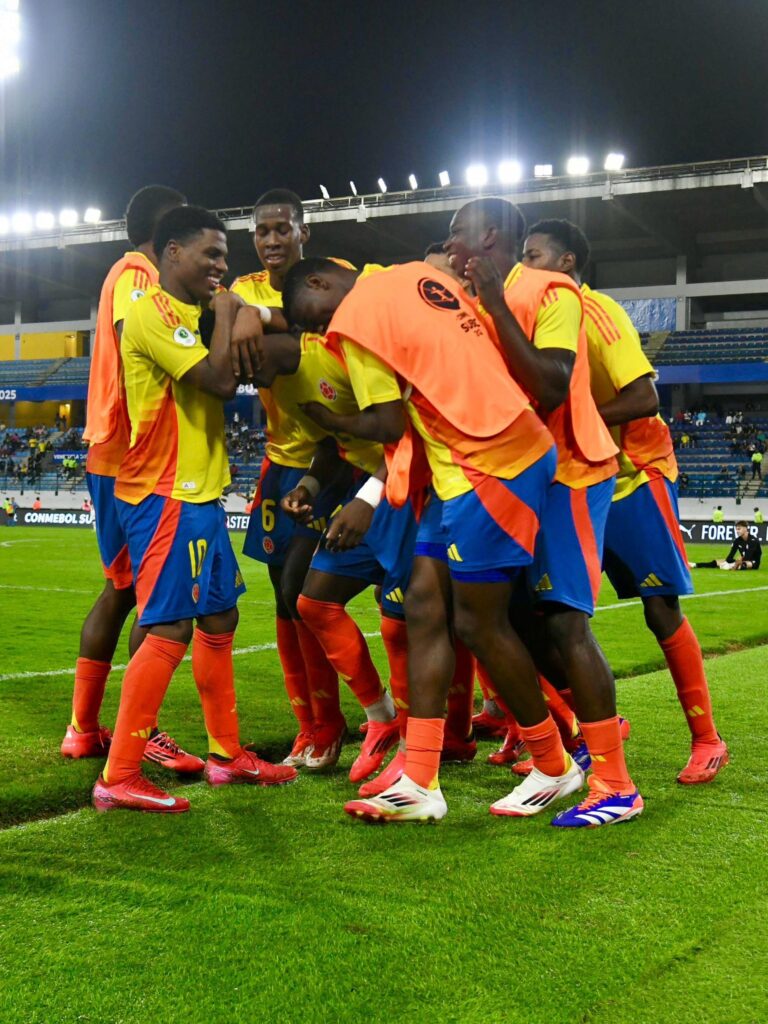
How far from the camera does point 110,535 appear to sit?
428 centimetres

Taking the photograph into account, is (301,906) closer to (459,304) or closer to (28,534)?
(459,304)

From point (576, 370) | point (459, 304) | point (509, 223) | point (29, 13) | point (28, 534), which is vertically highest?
point (29, 13)

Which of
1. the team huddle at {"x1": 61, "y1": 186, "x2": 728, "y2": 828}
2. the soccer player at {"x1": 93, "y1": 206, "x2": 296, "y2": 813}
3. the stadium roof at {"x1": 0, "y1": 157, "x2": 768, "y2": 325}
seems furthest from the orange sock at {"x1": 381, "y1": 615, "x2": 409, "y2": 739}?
the stadium roof at {"x1": 0, "y1": 157, "x2": 768, "y2": 325}

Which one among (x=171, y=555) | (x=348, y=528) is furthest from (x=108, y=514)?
(x=348, y=528)

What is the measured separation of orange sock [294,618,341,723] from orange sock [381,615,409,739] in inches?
11.3

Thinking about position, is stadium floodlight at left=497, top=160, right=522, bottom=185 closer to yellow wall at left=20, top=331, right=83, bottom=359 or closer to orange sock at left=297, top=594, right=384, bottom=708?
yellow wall at left=20, top=331, right=83, bottom=359

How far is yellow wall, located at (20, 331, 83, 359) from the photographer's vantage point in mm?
51094

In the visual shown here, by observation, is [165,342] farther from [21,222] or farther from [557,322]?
[21,222]

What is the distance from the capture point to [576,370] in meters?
3.55

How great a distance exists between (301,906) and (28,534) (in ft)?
81.3

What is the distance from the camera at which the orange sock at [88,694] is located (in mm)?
4340

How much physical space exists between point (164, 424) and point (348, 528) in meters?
0.80

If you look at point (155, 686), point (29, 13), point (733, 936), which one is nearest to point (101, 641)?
point (155, 686)

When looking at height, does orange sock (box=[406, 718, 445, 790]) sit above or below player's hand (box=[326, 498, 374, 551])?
below
